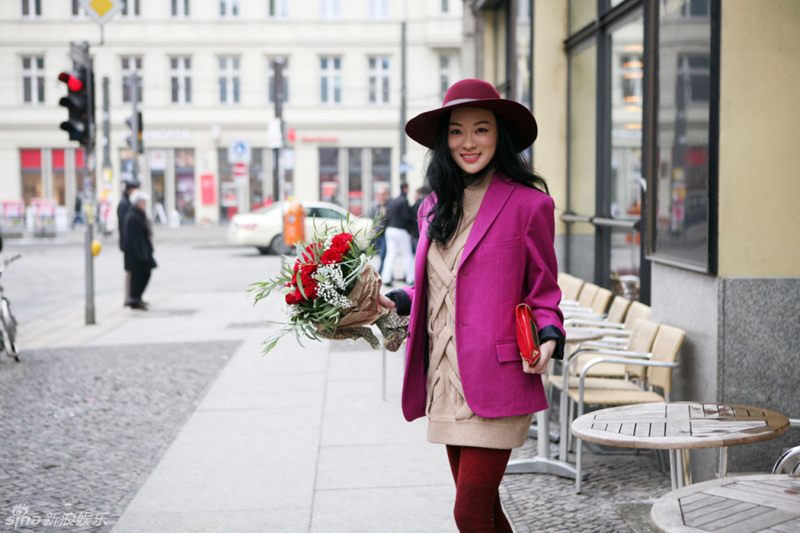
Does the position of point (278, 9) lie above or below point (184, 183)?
above

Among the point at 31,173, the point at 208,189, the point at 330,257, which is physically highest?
the point at 31,173

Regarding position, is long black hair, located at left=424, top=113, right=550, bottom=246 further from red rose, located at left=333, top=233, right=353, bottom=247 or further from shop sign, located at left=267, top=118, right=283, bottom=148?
shop sign, located at left=267, top=118, right=283, bottom=148

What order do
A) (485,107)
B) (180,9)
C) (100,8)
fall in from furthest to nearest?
(180,9)
(100,8)
(485,107)

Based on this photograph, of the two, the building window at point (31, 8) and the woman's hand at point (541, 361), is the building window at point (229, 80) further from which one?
the woman's hand at point (541, 361)

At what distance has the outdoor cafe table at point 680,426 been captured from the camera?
2623 mm

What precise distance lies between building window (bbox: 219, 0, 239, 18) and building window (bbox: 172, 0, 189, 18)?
1.60 meters

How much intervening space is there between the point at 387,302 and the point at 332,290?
0.29 metres

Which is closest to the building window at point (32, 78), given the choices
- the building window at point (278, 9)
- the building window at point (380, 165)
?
the building window at point (278, 9)

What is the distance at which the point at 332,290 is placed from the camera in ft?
9.01

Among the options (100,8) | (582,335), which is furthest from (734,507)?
(100,8)

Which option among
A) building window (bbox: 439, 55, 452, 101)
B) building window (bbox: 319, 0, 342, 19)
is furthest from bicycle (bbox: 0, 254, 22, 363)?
building window (bbox: 319, 0, 342, 19)

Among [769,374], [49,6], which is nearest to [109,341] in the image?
[769,374]

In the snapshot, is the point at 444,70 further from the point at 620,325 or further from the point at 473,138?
the point at 473,138

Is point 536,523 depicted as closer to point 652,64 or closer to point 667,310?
point 667,310
